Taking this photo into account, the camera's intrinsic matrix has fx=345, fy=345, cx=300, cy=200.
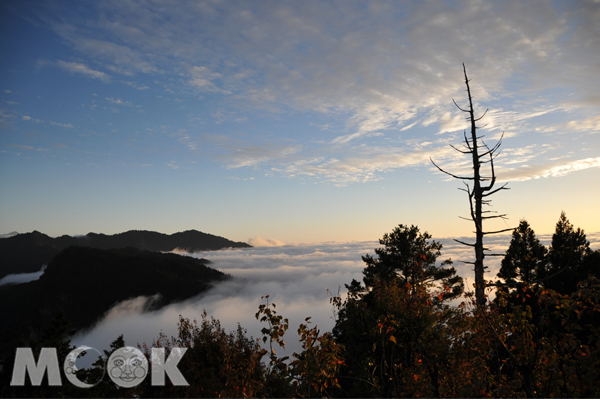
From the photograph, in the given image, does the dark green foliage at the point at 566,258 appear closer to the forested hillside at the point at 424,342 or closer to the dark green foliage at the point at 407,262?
the forested hillside at the point at 424,342

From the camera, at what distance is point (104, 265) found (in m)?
193

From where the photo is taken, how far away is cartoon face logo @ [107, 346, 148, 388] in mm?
14719

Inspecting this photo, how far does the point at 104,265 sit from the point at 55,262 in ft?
106

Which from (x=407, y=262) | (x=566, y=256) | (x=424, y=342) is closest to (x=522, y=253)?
(x=566, y=256)

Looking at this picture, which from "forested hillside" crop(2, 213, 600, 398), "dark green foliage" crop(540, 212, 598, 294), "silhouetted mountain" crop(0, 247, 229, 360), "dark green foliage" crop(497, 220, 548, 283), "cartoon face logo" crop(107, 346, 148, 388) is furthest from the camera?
"silhouetted mountain" crop(0, 247, 229, 360)

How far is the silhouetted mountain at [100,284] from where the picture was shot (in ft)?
582

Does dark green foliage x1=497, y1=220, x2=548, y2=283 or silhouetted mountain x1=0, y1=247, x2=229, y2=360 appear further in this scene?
silhouetted mountain x1=0, y1=247, x2=229, y2=360

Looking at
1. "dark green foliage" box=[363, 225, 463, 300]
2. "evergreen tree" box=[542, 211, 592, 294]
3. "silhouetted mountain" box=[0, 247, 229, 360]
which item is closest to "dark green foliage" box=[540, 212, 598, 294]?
"evergreen tree" box=[542, 211, 592, 294]

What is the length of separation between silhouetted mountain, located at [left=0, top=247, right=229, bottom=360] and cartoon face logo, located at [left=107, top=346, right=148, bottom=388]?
16999cm

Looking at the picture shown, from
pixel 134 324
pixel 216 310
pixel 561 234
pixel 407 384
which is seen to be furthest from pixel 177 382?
pixel 134 324

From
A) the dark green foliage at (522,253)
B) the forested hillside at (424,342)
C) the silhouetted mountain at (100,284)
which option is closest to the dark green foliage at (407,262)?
the forested hillside at (424,342)

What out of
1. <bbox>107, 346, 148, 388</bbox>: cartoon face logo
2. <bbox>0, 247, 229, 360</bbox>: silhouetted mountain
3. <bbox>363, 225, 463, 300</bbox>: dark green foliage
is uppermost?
<bbox>363, 225, 463, 300</bbox>: dark green foliage

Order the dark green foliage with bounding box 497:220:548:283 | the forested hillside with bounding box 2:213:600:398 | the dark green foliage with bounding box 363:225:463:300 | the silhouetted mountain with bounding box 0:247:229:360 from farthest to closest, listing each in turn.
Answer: the silhouetted mountain with bounding box 0:247:229:360 < the dark green foliage with bounding box 363:225:463:300 < the dark green foliage with bounding box 497:220:548:283 < the forested hillside with bounding box 2:213:600:398

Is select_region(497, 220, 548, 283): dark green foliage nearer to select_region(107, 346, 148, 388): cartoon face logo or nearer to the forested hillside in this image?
the forested hillside
